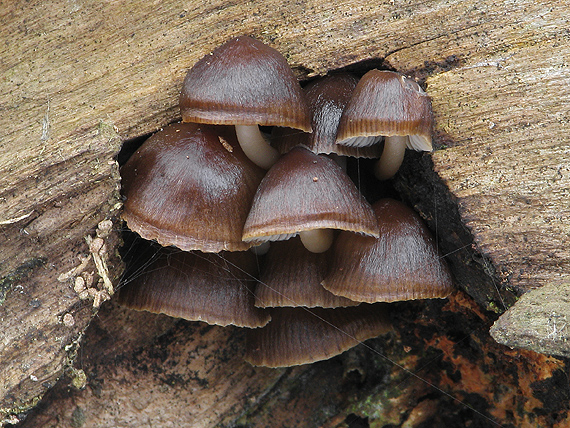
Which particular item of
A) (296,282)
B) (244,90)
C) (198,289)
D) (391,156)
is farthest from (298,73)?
(198,289)

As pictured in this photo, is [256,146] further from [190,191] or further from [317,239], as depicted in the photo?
[317,239]

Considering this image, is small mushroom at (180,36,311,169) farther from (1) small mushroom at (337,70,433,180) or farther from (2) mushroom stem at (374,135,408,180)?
(2) mushroom stem at (374,135,408,180)

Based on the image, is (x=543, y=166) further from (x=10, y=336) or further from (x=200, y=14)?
(x=10, y=336)

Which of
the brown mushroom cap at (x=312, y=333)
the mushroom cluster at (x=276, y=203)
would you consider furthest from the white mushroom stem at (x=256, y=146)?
the brown mushroom cap at (x=312, y=333)

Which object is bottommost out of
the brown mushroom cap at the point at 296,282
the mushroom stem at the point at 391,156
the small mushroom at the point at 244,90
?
the brown mushroom cap at the point at 296,282

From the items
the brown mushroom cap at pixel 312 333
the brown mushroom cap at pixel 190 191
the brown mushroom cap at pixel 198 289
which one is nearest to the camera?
the brown mushroom cap at pixel 190 191

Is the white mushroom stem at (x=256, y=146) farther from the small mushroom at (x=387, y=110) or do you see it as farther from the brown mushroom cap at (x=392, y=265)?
the brown mushroom cap at (x=392, y=265)
